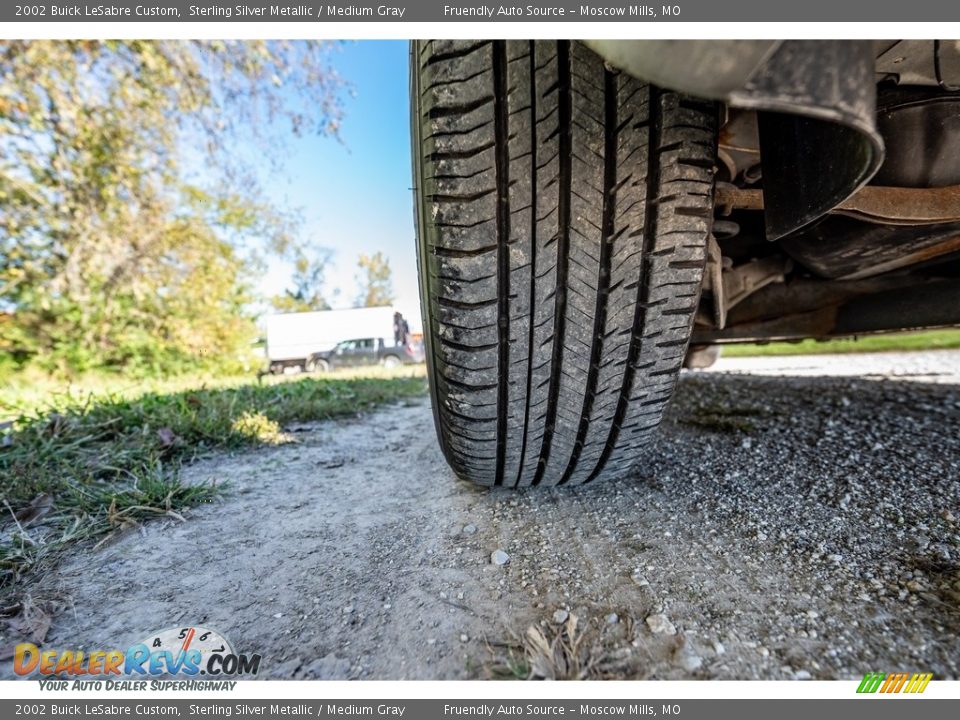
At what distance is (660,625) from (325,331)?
1518cm

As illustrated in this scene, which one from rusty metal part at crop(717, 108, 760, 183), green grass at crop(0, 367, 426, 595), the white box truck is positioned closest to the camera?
rusty metal part at crop(717, 108, 760, 183)

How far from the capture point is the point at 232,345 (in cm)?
734

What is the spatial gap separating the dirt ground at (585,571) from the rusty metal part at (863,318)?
42 centimetres

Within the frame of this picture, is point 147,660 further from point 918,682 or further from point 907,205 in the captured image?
point 907,205

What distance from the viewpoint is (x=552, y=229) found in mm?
721

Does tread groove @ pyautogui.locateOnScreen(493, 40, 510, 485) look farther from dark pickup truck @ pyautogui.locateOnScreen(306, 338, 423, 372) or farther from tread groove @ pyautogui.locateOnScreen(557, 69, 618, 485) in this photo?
dark pickup truck @ pyautogui.locateOnScreen(306, 338, 423, 372)

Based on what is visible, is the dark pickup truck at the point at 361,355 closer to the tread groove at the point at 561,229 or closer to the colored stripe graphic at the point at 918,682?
the tread groove at the point at 561,229

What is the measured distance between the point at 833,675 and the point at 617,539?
38cm

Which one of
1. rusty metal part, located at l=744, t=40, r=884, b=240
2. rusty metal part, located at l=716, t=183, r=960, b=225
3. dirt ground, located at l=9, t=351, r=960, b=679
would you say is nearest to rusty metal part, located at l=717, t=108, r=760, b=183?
rusty metal part, located at l=744, t=40, r=884, b=240

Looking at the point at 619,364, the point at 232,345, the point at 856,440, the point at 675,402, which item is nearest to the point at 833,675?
the point at 619,364

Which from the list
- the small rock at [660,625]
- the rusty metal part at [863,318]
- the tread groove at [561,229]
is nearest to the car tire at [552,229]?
the tread groove at [561,229]

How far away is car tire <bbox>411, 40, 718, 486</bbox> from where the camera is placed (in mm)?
657

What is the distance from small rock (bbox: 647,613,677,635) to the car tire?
37 cm

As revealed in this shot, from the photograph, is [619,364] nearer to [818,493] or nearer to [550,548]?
[550,548]
